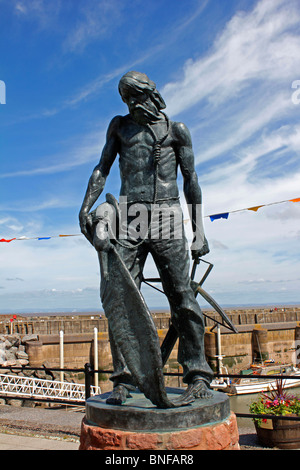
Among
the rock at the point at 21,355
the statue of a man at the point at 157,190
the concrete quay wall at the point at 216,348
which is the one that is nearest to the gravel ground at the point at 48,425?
the statue of a man at the point at 157,190

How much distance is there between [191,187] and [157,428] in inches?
87.9

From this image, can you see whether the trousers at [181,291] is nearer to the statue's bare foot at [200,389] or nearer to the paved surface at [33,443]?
the statue's bare foot at [200,389]

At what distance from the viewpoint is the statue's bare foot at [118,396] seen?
11.6ft

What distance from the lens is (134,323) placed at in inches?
133

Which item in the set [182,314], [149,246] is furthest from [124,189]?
[182,314]

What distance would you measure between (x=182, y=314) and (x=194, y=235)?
84 cm

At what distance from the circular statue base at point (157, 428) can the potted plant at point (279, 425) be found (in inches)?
78.2

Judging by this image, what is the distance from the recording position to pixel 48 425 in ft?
19.4

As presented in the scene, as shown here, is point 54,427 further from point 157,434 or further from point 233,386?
point 233,386

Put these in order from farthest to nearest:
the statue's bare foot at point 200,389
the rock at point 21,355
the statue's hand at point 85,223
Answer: the rock at point 21,355 < the statue's hand at point 85,223 < the statue's bare foot at point 200,389

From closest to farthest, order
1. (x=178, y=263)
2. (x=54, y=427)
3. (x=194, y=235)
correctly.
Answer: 1. (x=178, y=263)
2. (x=194, y=235)
3. (x=54, y=427)

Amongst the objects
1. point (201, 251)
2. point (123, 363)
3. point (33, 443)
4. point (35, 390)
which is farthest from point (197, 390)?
point (35, 390)
